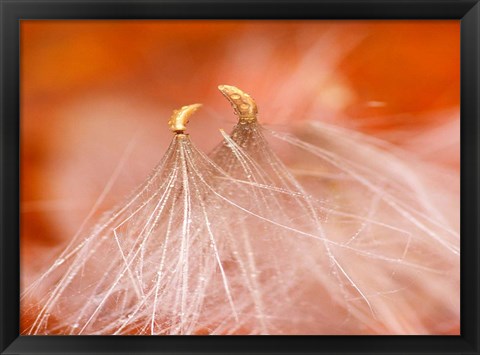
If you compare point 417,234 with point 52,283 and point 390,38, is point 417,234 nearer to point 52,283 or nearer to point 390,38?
point 390,38

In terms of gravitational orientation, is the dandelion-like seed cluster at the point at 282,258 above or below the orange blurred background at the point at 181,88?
below

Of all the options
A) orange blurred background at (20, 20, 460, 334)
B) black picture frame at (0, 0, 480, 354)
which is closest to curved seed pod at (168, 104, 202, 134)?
orange blurred background at (20, 20, 460, 334)

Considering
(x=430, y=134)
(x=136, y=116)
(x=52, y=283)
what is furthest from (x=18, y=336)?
(x=430, y=134)
